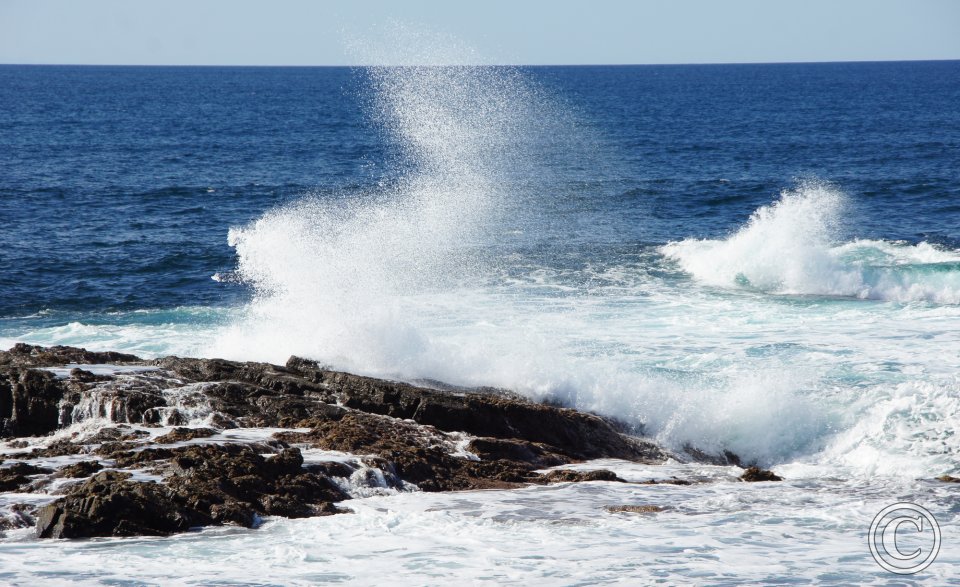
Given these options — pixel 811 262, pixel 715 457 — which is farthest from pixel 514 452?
pixel 811 262

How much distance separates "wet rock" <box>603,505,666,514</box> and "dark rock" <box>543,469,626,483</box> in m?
1.10

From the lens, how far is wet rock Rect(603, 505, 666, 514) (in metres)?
11.1

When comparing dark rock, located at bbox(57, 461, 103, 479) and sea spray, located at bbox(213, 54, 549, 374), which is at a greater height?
sea spray, located at bbox(213, 54, 549, 374)

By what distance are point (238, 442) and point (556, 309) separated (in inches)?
431

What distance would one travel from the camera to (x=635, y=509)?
11094 millimetres

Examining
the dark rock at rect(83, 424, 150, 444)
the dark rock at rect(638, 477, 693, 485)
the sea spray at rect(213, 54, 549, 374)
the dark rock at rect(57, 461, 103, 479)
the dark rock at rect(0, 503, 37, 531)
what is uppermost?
the sea spray at rect(213, 54, 549, 374)

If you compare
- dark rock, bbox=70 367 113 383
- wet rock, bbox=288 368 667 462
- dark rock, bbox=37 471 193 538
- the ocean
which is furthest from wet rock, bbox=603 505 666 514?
dark rock, bbox=70 367 113 383

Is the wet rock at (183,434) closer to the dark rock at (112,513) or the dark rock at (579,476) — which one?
the dark rock at (112,513)

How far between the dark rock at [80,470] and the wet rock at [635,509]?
18.4 feet

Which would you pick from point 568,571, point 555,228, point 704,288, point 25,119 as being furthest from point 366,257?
point 25,119

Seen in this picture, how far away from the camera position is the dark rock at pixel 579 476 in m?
12.3

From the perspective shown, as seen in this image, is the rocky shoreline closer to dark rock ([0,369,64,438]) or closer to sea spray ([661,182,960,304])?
dark rock ([0,369,64,438])

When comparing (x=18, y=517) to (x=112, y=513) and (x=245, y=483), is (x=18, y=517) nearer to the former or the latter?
(x=112, y=513)

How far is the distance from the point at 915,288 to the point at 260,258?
14777 millimetres
